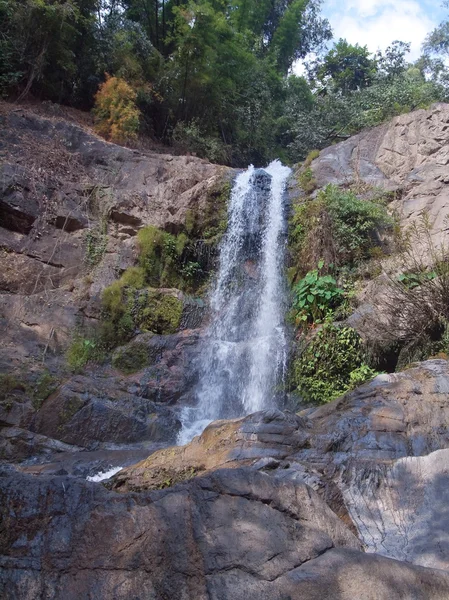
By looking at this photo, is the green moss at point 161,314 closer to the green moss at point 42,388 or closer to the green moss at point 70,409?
the green moss at point 42,388

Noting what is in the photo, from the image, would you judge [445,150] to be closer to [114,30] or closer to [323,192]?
[323,192]

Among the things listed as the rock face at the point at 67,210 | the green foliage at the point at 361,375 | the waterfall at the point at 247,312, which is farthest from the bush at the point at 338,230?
the green foliage at the point at 361,375

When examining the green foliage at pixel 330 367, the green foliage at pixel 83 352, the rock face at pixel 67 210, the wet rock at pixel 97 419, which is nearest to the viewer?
the wet rock at pixel 97 419

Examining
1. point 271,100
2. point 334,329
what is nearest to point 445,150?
point 334,329

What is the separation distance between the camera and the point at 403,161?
14070 millimetres

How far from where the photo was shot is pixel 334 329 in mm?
9617

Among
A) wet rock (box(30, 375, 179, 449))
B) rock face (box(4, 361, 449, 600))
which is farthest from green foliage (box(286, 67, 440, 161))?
rock face (box(4, 361, 449, 600))

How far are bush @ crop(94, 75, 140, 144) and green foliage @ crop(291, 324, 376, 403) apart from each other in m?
8.80

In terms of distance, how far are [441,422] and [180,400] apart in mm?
4441

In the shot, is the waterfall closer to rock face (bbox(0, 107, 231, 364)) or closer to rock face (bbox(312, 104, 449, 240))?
rock face (bbox(0, 107, 231, 364))

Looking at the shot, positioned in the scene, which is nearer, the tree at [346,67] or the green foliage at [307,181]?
the green foliage at [307,181]

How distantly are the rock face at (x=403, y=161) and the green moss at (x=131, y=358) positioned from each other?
628 cm

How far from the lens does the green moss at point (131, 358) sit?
33.1ft

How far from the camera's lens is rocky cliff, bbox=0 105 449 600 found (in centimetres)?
277
